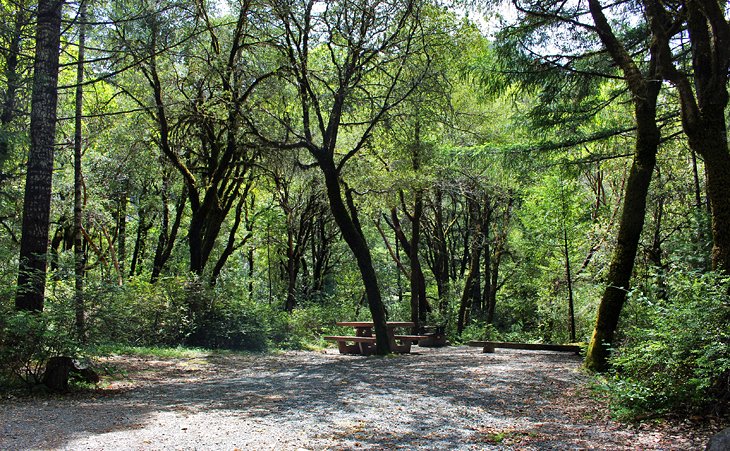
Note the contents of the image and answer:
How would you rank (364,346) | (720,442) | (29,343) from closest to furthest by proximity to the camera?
(720,442) < (29,343) < (364,346)

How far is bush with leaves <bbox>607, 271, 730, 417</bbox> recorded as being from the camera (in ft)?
16.5

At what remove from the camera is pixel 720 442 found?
3982mm

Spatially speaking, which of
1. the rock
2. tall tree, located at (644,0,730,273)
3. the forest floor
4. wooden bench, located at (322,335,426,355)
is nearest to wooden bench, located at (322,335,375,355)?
wooden bench, located at (322,335,426,355)

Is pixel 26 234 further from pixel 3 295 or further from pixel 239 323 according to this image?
pixel 239 323

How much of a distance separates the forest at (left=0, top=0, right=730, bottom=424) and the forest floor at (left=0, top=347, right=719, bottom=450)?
22.6 inches

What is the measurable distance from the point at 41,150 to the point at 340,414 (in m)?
5.89

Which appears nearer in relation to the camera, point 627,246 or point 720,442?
point 720,442

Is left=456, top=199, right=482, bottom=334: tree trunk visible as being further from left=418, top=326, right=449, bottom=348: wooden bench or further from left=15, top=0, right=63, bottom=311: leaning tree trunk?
left=15, top=0, right=63, bottom=311: leaning tree trunk

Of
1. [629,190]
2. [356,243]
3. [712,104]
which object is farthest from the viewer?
[356,243]

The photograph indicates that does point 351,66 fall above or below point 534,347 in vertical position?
above

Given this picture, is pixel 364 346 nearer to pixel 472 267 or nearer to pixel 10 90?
pixel 472 267

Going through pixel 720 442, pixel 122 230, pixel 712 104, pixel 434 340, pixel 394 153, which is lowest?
pixel 434 340

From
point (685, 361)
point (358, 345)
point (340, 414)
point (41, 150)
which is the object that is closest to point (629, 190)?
point (685, 361)

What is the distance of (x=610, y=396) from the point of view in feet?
20.2
